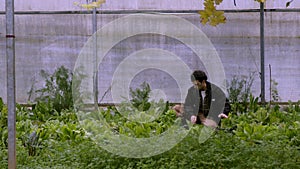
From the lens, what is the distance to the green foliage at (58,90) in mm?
8039

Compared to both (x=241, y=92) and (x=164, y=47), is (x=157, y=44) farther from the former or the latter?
(x=241, y=92)

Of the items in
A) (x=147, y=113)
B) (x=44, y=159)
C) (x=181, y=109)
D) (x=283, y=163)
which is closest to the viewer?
(x=283, y=163)

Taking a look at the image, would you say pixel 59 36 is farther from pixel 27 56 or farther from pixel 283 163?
pixel 283 163

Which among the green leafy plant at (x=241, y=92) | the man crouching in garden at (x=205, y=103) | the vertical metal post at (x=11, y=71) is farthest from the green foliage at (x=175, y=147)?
the green leafy plant at (x=241, y=92)

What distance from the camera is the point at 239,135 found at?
5988 millimetres

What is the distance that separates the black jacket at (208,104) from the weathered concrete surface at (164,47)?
4.87 ft

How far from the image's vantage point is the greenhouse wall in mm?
8266

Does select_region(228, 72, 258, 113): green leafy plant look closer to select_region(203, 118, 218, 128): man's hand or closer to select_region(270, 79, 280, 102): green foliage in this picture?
select_region(270, 79, 280, 102): green foliage

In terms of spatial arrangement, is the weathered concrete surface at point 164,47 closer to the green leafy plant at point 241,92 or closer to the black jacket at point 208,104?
the green leafy plant at point 241,92

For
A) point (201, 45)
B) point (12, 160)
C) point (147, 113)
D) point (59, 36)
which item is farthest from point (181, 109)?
point (12, 160)

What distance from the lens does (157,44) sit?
8.34m

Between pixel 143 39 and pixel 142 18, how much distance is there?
1.11ft

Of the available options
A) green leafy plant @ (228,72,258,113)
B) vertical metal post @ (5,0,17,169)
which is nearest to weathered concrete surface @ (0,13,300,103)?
green leafy plant @ (228,72,258,113)

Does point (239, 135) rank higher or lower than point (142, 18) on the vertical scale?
lower
